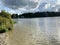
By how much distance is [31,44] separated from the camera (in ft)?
60.7

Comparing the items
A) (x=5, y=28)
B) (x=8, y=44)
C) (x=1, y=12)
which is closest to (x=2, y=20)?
(x=5, y=28)

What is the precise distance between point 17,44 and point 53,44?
10.4 feet

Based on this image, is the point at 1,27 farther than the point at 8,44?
Yes

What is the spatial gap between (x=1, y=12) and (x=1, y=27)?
1908 cm

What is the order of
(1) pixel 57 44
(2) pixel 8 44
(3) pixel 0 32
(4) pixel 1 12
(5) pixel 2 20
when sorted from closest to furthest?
(1) pixel 57 44 → (2) pixel 8 44 → (3) pixel 0 32 → (5) pixel 2 20 → (4) pixel 1 12

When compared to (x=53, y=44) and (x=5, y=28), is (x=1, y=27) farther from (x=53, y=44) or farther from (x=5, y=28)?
(x=53, y=44)

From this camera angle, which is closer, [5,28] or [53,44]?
[53,44]

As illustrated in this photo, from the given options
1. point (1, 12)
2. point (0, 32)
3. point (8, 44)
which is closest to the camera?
point (8, 44)

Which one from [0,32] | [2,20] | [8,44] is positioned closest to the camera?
[8,44]

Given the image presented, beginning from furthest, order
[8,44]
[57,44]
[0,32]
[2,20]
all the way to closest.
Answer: [2,20], [0,32], [8,44], [57,44]

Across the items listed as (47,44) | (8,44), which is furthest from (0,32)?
(47,44)

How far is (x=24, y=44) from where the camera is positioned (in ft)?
61.4

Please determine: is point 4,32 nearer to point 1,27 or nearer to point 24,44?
point 1,27

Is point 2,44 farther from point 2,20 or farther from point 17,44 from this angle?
point 2,20
